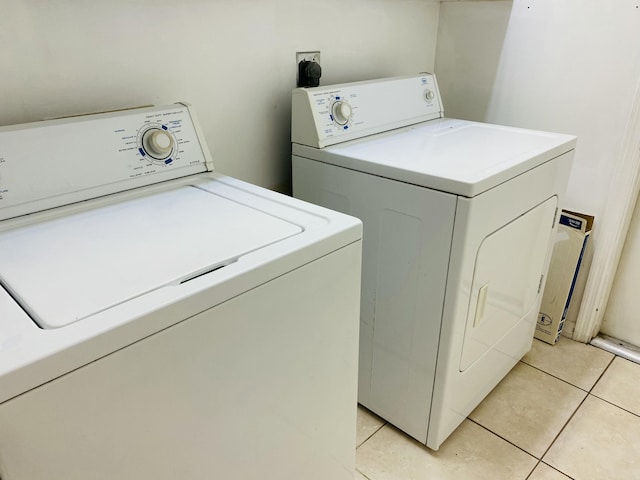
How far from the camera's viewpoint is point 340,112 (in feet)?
4.67

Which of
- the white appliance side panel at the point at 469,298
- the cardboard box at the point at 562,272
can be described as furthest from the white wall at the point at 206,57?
the cardboard box at the point at 562,272

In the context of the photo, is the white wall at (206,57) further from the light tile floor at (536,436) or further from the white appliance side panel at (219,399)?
the light tile floor at (536,436)

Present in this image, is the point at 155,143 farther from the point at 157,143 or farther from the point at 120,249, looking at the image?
the point at 120,249

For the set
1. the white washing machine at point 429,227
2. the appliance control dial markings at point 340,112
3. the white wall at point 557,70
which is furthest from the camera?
the white wall at point 557,70

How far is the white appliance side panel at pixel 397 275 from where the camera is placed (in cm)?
123

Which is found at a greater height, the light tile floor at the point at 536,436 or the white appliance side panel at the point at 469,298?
the white appliance side panel at the point at 469,298

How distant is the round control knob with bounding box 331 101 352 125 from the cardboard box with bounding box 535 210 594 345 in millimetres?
1015

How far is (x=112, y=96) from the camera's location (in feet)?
3.80

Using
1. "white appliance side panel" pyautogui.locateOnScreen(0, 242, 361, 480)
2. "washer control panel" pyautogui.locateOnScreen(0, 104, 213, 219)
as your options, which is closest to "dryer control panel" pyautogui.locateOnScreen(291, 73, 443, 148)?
"washer control panel" pyautogui.locateOnScreen(0, 104, 213, 219)

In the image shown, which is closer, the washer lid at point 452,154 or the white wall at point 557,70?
the washer lid at point 452,154

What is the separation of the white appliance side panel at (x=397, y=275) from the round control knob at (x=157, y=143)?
449mm

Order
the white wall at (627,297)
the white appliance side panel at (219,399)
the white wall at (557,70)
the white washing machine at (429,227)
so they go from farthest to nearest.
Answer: the white wall at (627,297), the white wall at (557,70), the white washing machine at (429,227), the white appliance side panel at (219,399)

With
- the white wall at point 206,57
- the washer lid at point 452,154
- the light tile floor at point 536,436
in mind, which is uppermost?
the white wall at point 206,57

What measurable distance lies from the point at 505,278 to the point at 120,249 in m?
1.10
